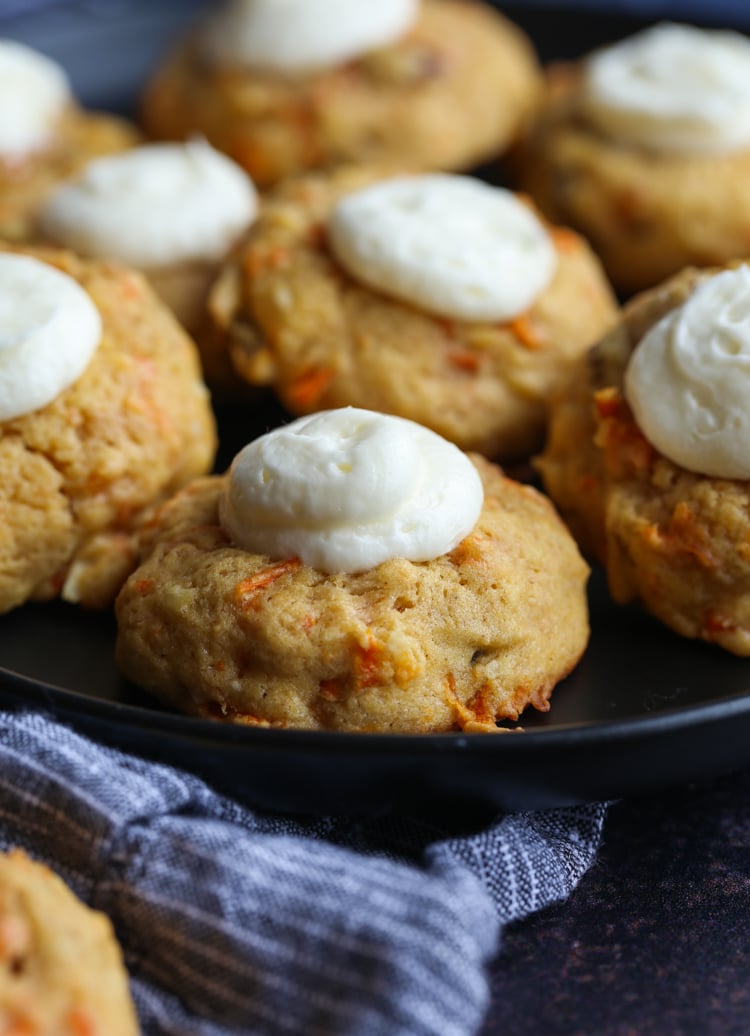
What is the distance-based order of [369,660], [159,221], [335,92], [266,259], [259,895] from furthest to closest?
[335,92], [159,221], [266,259], [369,660], [259,895]

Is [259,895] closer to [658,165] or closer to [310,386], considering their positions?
[310,386]

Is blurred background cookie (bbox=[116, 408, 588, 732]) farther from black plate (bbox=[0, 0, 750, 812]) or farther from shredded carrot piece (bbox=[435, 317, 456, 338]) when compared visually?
shredded carrot piece (bbox=[435, 317, 456, 338])

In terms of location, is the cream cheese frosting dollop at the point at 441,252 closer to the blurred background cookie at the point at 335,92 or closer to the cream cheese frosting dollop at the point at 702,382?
the cream cheese frosting dollop at the point at 702,382

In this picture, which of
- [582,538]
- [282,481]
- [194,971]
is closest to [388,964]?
[194,971]

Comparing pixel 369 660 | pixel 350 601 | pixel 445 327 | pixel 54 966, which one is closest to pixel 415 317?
pixel 445 327

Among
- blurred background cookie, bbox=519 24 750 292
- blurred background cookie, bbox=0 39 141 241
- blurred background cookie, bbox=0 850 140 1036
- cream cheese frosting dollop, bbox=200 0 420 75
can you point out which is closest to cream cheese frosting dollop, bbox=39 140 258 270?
blurred background cookie, bbox=0 39 141 241

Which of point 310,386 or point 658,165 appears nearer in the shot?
point 310,386
